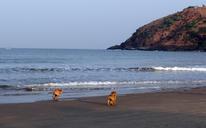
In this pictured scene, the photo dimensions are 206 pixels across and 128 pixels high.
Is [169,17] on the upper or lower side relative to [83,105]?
upper

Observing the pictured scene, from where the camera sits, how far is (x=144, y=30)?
167500mm

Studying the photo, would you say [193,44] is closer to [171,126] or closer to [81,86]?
[81,86]

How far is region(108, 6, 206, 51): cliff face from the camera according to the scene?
489 ft

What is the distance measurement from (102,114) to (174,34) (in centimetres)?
14171

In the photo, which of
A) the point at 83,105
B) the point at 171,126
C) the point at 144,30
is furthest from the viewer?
the point at 144,30

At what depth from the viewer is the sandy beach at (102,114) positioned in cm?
1198

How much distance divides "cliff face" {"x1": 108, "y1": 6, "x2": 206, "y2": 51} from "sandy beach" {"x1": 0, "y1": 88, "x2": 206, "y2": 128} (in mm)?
129305

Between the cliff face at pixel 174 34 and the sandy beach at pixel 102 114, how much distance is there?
424 ft

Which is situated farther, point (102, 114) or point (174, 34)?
point (174, 34)

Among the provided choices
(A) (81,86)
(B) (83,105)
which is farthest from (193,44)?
(B) (83,105)

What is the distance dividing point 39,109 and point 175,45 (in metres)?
138

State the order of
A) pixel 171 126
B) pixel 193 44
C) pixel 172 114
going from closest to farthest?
pixel 171 126, pixel 172 114, pixel 193 44

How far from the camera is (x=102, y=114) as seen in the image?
1408 centimetres

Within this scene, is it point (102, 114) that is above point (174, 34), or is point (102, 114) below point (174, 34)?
below
